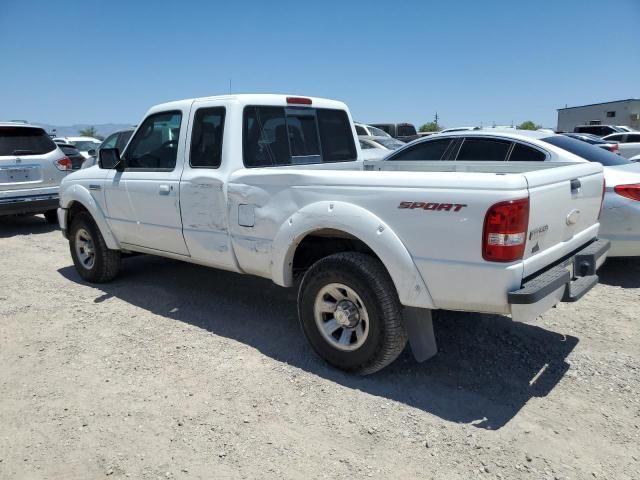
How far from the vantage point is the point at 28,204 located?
8.76m

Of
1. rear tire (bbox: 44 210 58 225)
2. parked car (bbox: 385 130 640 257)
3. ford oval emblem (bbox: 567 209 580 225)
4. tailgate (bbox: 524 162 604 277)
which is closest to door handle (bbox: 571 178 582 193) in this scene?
tailgate (bbox: 524 162 604 277)

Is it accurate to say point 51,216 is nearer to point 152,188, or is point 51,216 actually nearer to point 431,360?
point 152,188

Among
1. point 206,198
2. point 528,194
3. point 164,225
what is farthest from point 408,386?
point 164,225

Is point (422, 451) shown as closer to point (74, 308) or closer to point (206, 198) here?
point (206, 198)

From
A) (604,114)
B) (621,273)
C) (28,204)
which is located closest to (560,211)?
(621,273)

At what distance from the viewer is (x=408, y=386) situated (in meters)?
3.44

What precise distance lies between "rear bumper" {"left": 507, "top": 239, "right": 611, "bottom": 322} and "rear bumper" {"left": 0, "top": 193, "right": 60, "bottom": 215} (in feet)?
27.4

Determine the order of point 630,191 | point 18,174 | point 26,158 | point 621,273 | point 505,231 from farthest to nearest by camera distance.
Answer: point 26,158, point 18,174, point 621,273, point 630,191, point 505,231

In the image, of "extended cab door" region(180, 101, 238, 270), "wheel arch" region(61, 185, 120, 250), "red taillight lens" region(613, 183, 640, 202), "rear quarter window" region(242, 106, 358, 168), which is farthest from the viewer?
"wheel arch" region(61, 185, 120, 250)

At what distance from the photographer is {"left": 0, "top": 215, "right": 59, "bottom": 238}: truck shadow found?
9.36 m

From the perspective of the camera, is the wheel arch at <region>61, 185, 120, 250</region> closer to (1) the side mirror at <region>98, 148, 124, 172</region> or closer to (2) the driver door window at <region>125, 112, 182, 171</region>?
(1) the side mirror at <region>98, 148, 124, 172</region>

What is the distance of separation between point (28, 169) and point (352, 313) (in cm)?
776

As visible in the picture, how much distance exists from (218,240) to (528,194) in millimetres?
2449

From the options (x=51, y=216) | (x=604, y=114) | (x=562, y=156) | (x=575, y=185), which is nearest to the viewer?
(x=575, y=185)
